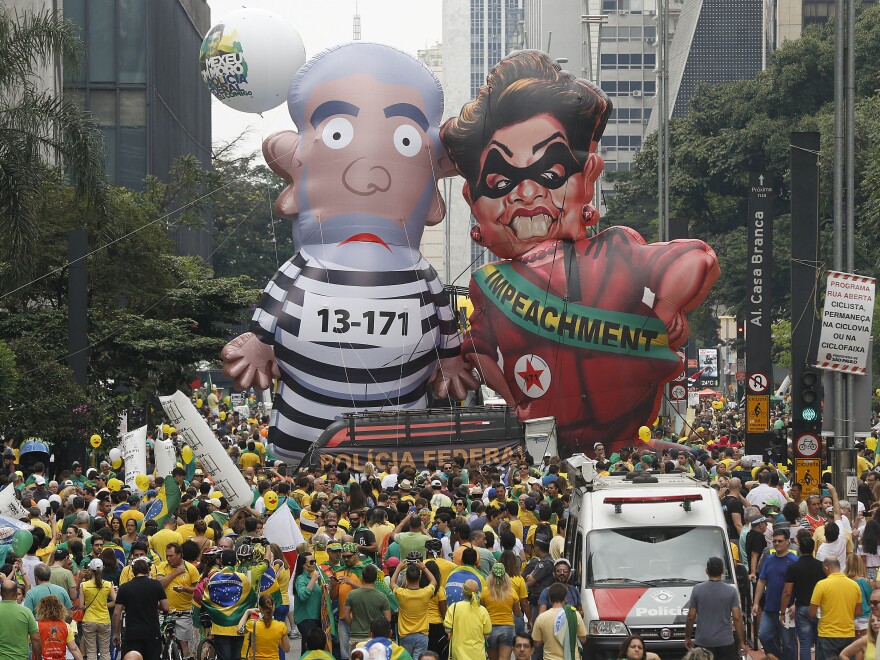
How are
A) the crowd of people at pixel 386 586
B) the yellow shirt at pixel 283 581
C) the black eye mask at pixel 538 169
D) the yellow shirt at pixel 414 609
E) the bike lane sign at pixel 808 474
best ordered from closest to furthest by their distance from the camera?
the crowd of people at pixel 386 586 < the yellow shirt at pixel 414 609 < the yellow shirt at pixel 283 581 < the bike lane sign at pixel 808 474 < the black eye mask at pixel 538 169

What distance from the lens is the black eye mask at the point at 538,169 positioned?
91.6ft

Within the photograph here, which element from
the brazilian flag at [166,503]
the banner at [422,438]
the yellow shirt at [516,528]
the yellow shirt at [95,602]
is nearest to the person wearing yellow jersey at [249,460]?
the banner at [422,438]

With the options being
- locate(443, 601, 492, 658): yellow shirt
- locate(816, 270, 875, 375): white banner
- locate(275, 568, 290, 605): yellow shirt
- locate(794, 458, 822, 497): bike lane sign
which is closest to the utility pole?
locate(816, 270, 875, 375): white banner

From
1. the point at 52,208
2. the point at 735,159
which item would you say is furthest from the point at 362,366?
Answer: the point at 735,159

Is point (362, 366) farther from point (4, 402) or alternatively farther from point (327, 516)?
point (327, 516)

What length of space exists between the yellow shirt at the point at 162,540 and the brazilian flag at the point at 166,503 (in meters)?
2.13

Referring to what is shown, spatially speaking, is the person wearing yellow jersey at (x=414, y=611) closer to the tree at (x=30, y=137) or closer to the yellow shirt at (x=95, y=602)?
the yellow shirt at (x=95, y=602)

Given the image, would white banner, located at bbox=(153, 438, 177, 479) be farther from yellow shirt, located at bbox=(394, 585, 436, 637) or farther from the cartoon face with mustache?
yellow shirt, located at bbox=(394, 585, 436, 637)

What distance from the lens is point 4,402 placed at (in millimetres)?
27391

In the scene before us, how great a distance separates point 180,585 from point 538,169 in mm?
15573

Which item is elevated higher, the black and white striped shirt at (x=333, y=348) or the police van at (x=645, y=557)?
the black and white striped shirt at (x=333, y=348)

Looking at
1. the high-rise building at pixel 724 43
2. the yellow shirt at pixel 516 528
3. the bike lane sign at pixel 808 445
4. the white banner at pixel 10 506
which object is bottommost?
the yellow shirt at pixel 516 528

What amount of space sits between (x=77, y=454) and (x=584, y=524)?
1736 cm

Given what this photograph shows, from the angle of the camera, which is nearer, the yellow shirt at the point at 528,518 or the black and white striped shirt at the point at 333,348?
the yellow shirt at the point at 528,518
